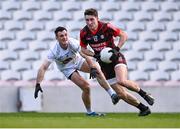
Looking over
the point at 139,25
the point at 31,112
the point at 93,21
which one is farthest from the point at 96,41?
the point at 139,25

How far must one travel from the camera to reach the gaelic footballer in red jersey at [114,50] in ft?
34.3

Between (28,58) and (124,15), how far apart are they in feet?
10.2

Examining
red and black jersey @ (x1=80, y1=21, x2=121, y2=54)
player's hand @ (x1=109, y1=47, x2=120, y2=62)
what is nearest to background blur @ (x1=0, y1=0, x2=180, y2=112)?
red and black jersey @ (x1=80, y1=21, x2=121, y2=54)

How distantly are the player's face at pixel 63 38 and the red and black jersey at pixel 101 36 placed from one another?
0.95 feet

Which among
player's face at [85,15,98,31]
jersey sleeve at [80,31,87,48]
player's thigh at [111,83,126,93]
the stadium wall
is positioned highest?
player's face at [85,15,98,31]

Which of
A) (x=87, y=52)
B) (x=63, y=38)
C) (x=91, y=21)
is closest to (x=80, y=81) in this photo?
(x=87, y=52)

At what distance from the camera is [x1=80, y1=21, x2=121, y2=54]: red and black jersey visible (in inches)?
418

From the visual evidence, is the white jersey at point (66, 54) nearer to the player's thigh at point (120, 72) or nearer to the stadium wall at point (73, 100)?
the player's thigh at point (120, 72)

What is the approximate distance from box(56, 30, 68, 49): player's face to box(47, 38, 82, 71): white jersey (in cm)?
8

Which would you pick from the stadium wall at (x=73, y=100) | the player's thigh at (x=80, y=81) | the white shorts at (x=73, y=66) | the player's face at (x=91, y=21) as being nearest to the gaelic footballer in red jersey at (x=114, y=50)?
the player's face at (x=91, y=21)

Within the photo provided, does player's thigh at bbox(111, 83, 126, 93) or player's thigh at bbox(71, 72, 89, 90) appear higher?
player's thigh at bbox(71, 72, 89, 90)

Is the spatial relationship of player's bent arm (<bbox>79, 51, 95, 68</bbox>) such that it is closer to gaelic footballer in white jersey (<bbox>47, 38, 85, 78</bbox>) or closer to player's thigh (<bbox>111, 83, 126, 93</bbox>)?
gaelic footballer in white jersey (<bbox>47, 38, 85, 78</bbox>)

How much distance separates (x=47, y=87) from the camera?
14.7 m

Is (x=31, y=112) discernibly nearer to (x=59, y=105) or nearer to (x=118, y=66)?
(x=59, y=105)
